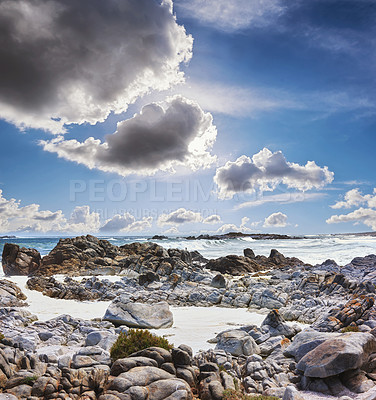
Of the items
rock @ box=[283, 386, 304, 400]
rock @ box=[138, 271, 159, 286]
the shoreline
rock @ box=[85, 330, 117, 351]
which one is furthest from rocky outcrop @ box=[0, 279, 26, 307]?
rock @ box=[283, 386, 304, 400]

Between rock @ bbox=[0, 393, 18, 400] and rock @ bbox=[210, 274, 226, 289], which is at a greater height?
rock @ bbox=[0, 393, 18, 400]

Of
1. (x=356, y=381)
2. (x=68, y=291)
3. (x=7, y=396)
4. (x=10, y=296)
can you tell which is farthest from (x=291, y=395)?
(x=68, y=291)

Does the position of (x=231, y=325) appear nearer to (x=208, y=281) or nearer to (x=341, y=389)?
(x=341, y=389)

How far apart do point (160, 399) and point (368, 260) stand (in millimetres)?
44678

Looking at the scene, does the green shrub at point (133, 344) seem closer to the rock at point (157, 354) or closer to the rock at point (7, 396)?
the rock at point (157, 354)

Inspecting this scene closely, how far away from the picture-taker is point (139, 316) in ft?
66.1

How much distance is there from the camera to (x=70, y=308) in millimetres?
24812

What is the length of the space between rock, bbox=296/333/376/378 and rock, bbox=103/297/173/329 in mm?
10016

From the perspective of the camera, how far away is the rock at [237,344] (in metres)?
15.5

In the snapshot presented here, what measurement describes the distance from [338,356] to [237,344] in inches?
222

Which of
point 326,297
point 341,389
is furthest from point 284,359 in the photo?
point 326,297

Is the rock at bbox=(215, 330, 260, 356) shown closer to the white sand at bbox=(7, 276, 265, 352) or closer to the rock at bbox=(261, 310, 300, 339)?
the white sand at bbox=(7, 276, 265, 352)

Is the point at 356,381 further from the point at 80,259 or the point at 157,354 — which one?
the point at 80,259

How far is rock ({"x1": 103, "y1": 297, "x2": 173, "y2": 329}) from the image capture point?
775 inches
